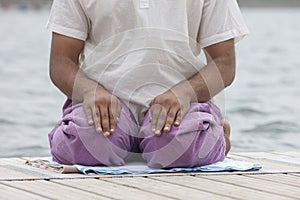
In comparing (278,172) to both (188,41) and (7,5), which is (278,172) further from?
(7,5)

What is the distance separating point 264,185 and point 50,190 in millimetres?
Answer: 620

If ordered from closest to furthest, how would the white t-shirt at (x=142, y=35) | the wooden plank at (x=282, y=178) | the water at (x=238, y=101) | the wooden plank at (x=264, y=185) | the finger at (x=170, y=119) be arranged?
the wooden plank at (x=264, y=185)
the wooden plank at (x=282, y=178)
the finger at (x=170, y=119)
the white t-shirt at (x=142, y=35)
the water at (x=238, y=101)

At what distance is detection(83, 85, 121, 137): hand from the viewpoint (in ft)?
9.81

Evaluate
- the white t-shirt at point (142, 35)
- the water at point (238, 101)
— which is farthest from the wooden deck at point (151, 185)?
the water at point (238, 101)

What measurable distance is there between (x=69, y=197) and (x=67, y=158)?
0.52m

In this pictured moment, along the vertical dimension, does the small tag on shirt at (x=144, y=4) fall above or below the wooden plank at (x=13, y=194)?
above

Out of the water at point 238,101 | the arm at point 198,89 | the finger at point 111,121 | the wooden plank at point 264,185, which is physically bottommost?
the water at point 238,101

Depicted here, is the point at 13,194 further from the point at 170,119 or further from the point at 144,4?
the point at 144,4

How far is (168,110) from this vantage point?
300 cm

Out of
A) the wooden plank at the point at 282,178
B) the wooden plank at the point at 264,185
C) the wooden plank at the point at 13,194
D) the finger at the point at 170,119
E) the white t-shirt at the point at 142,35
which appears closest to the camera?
the wooden plank at the point at 13,194

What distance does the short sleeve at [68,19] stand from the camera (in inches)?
122

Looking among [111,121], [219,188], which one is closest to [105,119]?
[111,121]

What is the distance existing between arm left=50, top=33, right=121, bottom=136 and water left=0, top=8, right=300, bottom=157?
6.24 feet

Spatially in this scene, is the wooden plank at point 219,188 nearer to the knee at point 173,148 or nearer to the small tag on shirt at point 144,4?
the knee at point 173,148
